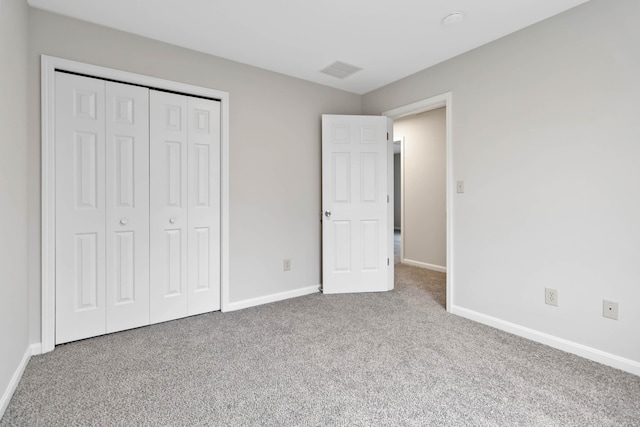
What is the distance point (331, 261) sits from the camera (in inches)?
140

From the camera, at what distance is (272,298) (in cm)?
329

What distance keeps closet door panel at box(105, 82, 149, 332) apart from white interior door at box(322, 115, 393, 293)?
174cm

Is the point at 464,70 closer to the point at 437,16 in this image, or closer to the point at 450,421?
the point at 437,16

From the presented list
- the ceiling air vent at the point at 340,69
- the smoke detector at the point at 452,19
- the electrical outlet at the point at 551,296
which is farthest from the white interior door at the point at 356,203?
the electrical outlet at the point at 551,296

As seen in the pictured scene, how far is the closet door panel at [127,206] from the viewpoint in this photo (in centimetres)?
244

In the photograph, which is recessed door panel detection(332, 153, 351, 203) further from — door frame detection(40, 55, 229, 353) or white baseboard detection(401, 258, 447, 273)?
door frame detection(40, 55, 229, 353)

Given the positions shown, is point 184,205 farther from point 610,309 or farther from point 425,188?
point 425,188

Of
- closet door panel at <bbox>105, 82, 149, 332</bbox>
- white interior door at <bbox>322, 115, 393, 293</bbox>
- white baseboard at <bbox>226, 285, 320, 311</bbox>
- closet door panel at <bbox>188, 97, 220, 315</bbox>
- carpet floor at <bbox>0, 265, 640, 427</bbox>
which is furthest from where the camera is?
white interior door at <bbox>322, 115, 393, 293</bbox>

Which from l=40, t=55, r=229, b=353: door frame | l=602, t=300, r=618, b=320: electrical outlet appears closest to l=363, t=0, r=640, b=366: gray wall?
l=602, t=300, r=618, b=320: electrical outlet

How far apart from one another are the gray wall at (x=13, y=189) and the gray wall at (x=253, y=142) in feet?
0.42

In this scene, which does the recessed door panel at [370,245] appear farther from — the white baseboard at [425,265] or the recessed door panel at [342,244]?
the white baseboard at [425,265]

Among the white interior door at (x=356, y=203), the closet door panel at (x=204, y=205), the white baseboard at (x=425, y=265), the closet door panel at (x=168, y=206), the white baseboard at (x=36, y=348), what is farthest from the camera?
the white baseboard at (x=425, y=265)

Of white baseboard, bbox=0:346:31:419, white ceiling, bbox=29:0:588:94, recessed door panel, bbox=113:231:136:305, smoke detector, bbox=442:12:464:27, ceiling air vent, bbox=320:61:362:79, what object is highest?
ceiling air vent, bbox=320:61:362:79

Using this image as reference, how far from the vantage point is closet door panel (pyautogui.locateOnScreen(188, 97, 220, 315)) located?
2.82 m
